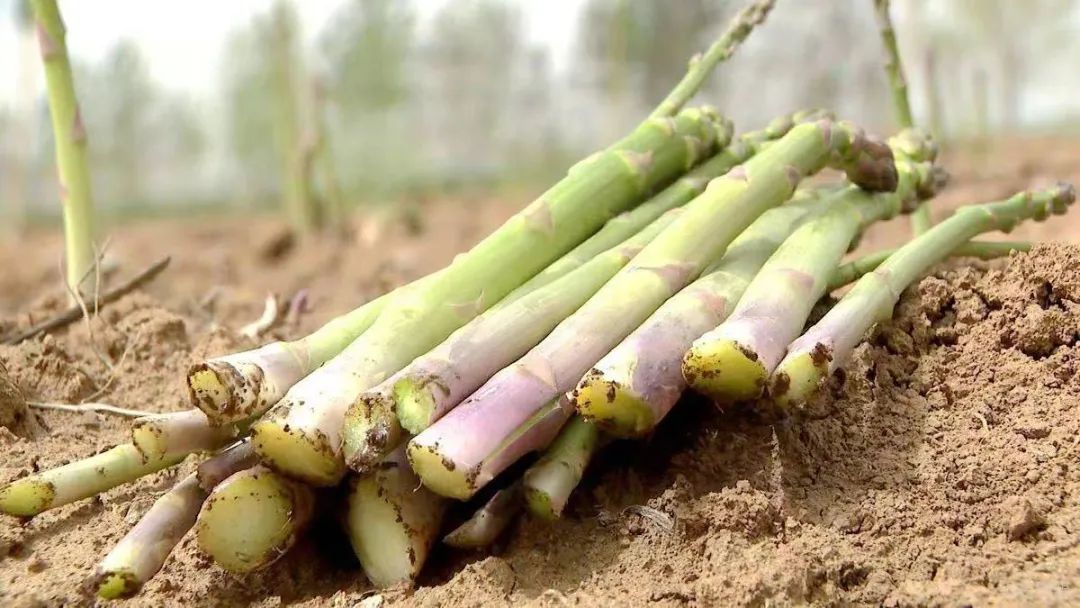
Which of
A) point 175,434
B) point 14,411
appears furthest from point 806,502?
point 14,411

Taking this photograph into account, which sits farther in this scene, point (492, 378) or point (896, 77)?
point (896, 77)

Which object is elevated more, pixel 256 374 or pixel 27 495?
pixel 256 374

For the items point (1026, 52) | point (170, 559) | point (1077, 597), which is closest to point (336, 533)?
point (170, 559)

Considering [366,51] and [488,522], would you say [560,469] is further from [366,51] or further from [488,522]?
[366,51]

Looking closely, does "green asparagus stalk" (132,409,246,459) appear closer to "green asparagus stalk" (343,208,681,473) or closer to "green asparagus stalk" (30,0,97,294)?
"green asparagus stalk" (343,208,681,473)

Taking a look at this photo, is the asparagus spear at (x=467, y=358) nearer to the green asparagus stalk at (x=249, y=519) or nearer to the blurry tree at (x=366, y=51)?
the green asparagus stalk at (x=249, y=519)

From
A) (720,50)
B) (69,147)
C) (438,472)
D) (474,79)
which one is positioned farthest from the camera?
(474,79)

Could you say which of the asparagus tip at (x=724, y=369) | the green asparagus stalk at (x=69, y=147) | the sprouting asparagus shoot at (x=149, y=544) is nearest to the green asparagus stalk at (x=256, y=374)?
the sprouting asparagus shoot at (x=149, y=544)
